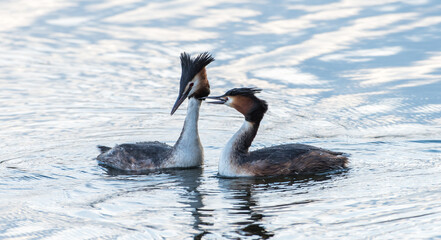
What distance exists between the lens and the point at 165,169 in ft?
34.6

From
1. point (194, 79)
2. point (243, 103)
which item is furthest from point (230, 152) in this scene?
point (194, 79)

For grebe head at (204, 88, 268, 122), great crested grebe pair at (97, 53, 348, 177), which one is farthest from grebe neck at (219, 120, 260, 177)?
grebe head at (204, 88, 268, 122)

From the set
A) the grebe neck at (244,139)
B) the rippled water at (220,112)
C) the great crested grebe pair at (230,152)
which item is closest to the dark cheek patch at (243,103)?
the great crested grebe pair at (230,152)

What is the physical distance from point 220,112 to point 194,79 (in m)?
2.16

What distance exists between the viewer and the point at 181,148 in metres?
10.6

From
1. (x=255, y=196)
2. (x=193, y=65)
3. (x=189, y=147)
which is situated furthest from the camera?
(x=193, y=65)

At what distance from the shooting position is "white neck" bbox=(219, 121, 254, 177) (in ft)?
32.8

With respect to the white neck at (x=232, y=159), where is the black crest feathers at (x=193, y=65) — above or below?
above

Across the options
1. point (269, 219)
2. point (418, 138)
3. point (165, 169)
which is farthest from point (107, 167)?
point (418, 138)

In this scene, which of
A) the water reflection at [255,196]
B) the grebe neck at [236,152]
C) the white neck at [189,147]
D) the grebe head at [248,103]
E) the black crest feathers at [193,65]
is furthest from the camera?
the black crest feathers at [193,65]

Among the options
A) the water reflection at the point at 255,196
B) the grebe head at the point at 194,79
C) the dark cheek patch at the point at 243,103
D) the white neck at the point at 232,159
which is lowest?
the water reflection at the point at 255,196

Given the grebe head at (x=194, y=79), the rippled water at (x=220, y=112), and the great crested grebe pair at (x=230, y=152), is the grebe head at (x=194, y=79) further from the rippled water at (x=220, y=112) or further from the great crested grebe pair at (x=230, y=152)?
the rippled water at (x=220, y=112)

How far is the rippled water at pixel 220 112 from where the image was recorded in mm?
8055

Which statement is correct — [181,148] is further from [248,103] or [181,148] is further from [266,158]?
[266,158]
